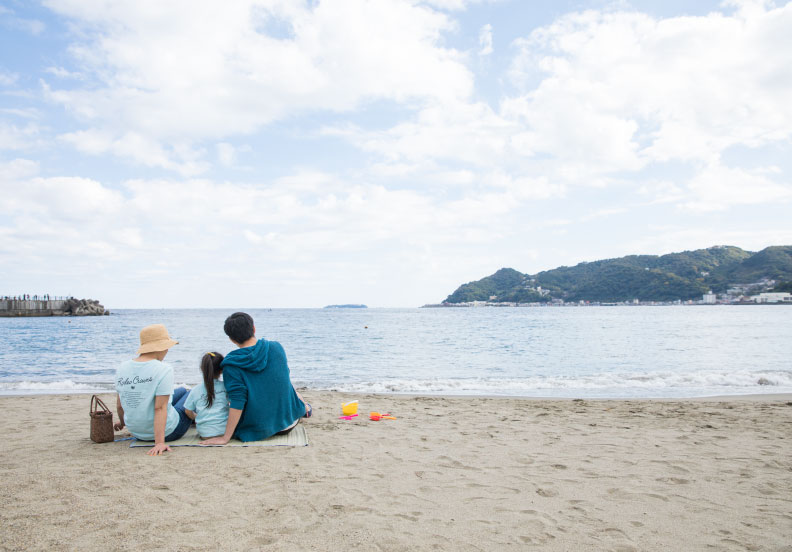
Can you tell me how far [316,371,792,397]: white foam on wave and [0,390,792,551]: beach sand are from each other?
16.9 feet

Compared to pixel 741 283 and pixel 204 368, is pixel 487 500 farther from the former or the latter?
pixel 741 283

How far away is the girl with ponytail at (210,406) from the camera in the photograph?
18.0 ft

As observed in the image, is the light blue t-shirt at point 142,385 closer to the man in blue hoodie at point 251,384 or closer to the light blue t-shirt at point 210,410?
the light blue t-shirt at point 210,410

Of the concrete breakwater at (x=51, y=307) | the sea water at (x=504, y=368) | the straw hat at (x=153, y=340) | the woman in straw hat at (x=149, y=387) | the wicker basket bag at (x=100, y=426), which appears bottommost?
the sea water at (x=504, y=368)

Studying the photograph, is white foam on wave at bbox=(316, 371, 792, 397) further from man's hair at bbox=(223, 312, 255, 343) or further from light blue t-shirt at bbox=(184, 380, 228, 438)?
man's hair at bbox=(223, 312, 255, 343)

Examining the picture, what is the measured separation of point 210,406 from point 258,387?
0.66 m

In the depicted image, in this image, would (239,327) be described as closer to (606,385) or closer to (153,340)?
A: (153,340)

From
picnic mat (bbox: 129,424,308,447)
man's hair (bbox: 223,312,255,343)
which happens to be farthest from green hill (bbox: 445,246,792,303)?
man's hair (bbox: 223,312,255,343)

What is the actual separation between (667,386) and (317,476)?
11.7 meters

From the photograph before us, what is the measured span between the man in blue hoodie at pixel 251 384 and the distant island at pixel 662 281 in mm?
120671

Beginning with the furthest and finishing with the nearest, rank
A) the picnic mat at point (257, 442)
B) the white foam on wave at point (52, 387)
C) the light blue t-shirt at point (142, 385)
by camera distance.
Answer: the white foam on wave at point (52, 387)
the picnic mat at point (257, 442)
the light blue t-shirt at point (142, 385)

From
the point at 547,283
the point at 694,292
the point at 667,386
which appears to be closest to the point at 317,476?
the point at 667,386

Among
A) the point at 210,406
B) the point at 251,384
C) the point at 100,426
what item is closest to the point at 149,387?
the point at 210,406

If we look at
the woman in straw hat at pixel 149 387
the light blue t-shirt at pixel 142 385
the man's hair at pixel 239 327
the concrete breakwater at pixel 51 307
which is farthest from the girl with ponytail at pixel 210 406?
the concrete breakwater at pixel 51 307
